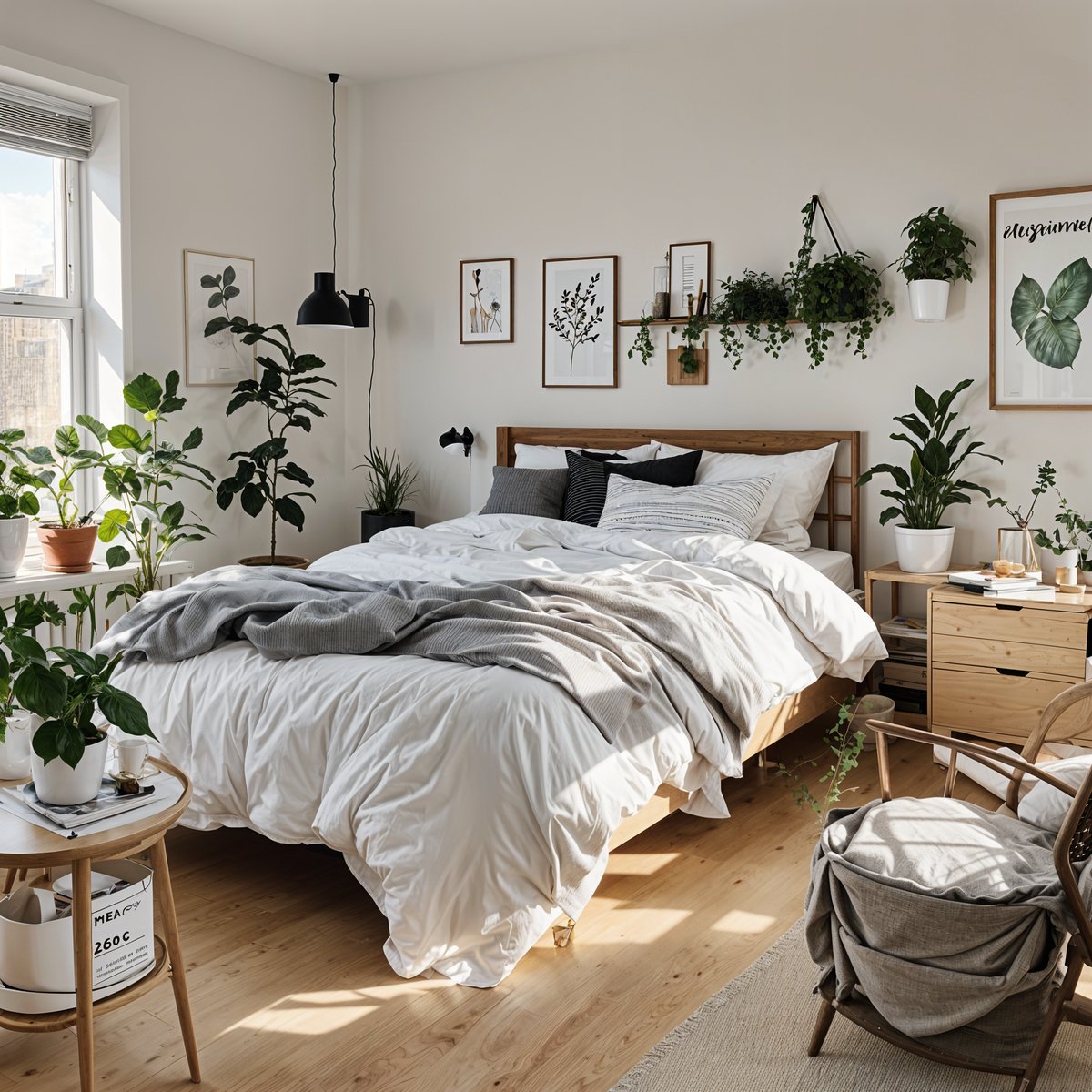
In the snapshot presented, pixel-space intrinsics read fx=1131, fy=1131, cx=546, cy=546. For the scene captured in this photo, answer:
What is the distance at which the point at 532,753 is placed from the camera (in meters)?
2.54

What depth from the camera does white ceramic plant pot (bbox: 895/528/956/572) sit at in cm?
429

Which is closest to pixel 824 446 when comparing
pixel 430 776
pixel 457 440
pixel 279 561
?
pixel 457 440

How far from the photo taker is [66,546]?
4.35 meters

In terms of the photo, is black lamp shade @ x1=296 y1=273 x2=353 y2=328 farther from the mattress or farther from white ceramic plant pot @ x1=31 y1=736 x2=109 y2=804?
white ceramic plant pot @ x1=31 y1=736 x2=109 y2=804

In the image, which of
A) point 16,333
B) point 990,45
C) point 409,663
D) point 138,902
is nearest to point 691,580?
point 409,663

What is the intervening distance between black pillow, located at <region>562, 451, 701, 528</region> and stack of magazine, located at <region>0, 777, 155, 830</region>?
275 cm

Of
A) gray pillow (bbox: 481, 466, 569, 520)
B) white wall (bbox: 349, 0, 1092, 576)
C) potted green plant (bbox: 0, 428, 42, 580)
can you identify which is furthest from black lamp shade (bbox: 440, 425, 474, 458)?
potted green plant (bbox: 0, 428, 42, 580)

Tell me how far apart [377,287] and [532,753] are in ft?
12.6

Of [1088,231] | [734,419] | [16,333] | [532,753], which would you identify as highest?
[1088,231]

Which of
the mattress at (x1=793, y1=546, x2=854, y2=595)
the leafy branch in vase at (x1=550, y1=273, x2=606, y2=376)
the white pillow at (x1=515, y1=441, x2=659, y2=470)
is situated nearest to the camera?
the mattress at (x1=793, y1=546, x2=854, y2=595)

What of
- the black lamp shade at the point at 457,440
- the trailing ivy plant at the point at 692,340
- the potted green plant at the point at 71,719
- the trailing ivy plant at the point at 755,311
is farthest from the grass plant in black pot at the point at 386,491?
the potted green plant at the point at 71,719

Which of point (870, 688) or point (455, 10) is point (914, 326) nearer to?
point (870, 688)

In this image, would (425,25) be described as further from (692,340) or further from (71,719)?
(71,719)

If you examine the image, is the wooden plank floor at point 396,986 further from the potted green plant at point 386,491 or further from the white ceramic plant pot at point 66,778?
the potted green plant at point 386,491
